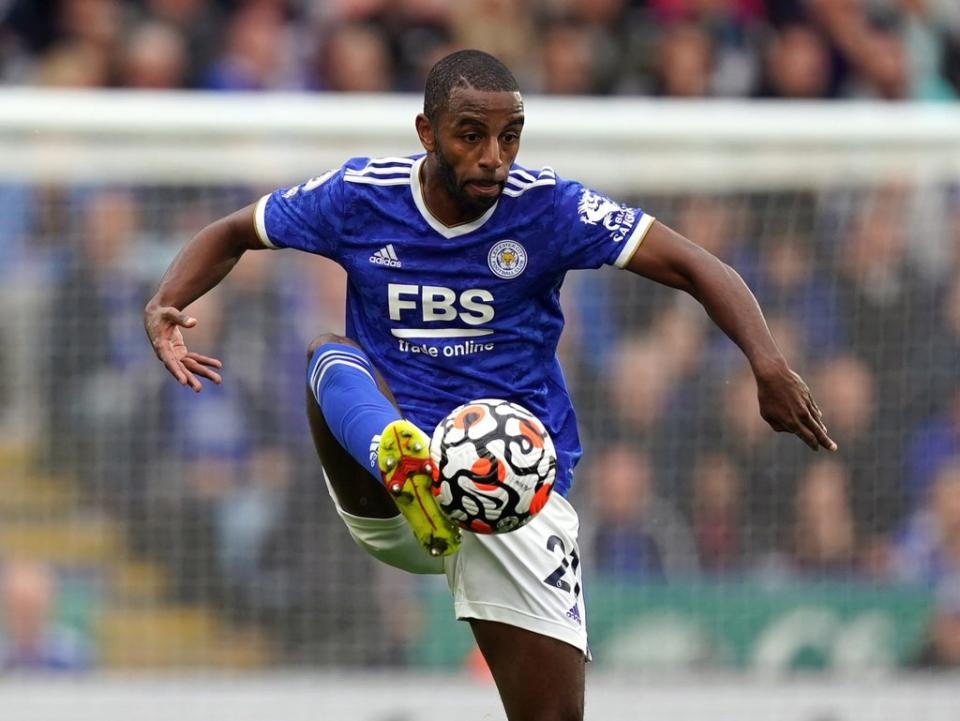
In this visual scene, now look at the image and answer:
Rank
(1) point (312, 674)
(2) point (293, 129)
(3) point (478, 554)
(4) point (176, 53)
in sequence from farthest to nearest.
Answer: (4) point (176, 53) < (1) point (312, 674) < (2) point (293, 129) < (3) point (478, 554)

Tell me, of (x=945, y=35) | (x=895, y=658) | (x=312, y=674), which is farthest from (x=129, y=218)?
(x=945, y=35)

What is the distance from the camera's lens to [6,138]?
8383mm

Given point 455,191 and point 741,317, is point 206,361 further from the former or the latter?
point 741,317

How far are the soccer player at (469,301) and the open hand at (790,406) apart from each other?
0.47 ft

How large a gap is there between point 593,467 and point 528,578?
3377mm

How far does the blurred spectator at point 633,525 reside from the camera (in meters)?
8.66

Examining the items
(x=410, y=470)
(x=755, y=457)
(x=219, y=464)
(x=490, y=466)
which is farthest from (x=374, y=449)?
(x=755, y=457)

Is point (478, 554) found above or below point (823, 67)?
below

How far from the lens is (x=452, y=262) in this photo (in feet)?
17.7

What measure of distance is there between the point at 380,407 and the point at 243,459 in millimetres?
3798

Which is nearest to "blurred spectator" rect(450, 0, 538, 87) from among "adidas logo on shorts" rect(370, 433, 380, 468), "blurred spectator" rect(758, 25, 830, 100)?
"blurred spectator" rect(758, 25, 830, 100)

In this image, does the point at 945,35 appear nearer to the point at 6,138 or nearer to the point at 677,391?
the point at 677,391

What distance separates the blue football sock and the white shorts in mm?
588

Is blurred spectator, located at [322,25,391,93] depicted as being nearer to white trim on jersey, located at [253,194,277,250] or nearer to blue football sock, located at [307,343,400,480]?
white trim on jersey, located at [253,194,277,250]
